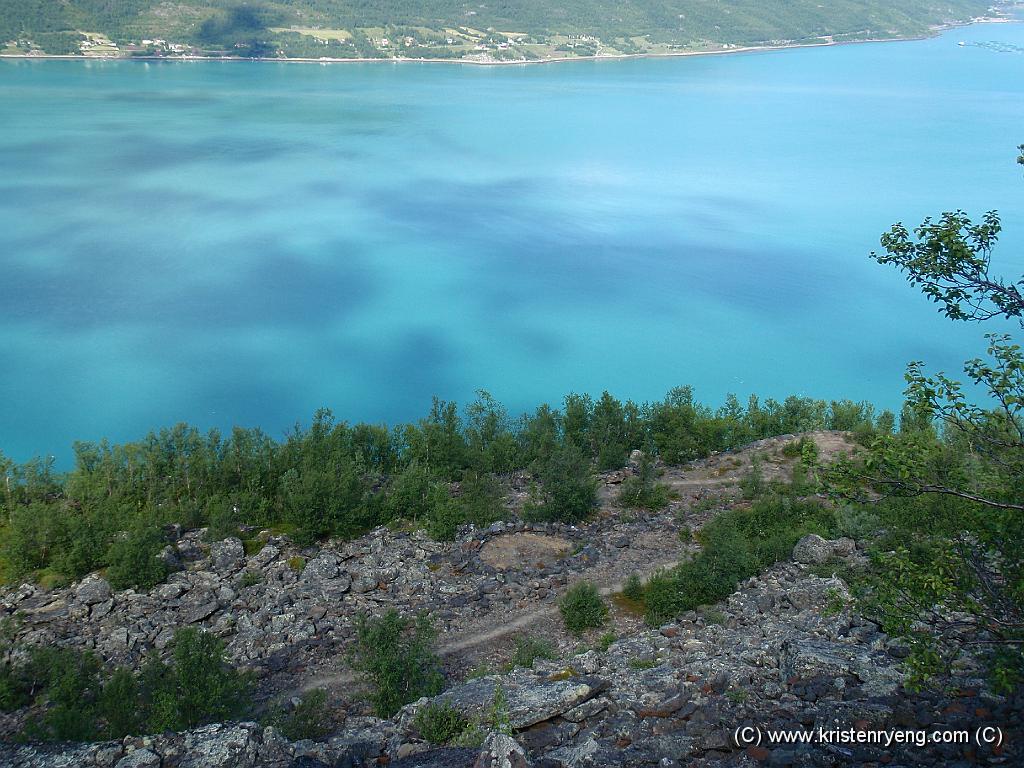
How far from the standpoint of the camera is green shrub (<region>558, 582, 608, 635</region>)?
10203 mm

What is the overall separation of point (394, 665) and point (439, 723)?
5.28ft

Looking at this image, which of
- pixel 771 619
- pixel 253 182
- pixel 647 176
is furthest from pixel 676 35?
pixel 771 619

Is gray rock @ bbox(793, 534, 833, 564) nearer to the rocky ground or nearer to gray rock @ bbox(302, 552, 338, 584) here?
the rocky ground

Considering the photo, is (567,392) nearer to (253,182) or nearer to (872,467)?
(872,467)

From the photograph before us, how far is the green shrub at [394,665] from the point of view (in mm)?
8375

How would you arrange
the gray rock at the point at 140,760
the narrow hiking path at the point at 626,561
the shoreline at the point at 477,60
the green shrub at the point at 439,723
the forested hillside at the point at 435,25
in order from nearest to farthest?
the gray rock at the point at 140,760 → the green shrub at the point at 439,723 → the narrow hiking path at the point at 626,561 → the shoreline at the point at 477,60 → the forested hillside at the point at 435,25

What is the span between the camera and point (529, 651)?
30.1ft

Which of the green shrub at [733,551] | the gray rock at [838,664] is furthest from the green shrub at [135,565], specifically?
the gray rock at [838,664]

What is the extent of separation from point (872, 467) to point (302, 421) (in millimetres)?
19681

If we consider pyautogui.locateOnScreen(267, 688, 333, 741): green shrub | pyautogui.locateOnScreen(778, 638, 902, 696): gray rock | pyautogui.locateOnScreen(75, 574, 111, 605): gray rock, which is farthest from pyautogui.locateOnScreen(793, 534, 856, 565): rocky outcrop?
pyautogui.locateOnScreen(75, 574, 111, 605): gray rock

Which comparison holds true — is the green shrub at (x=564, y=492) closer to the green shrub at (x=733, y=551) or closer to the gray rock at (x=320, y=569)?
the green shrub at (x=733, y=551)

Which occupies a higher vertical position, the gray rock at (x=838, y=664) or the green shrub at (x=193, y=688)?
the gray rock at (x=838, y=664)

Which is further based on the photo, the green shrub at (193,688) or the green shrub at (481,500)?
the green shrub at (481,500)

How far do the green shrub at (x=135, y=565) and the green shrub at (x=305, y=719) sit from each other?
12.9 feet
